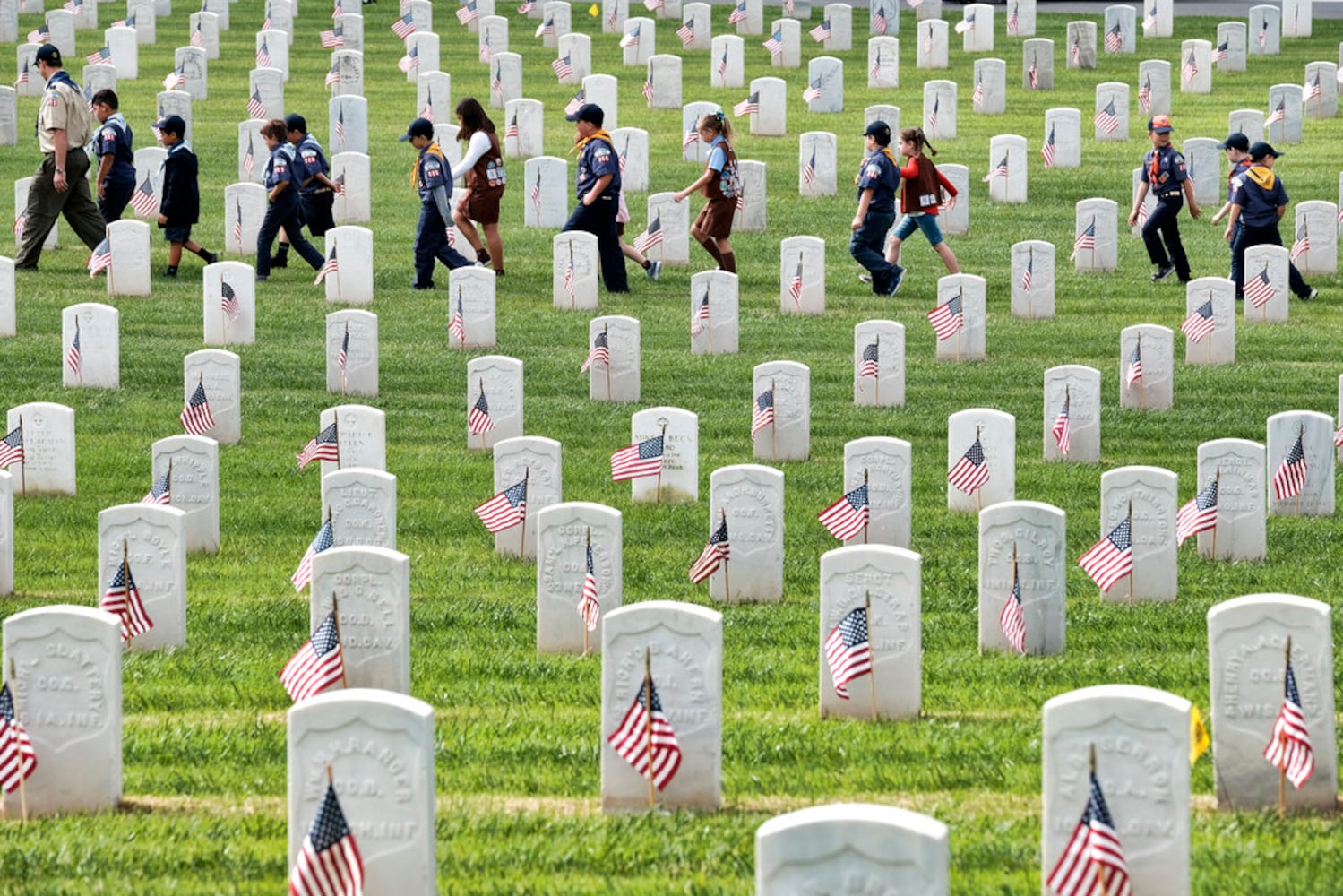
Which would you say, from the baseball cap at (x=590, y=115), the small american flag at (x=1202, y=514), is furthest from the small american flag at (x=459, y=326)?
the small american flag at (x=1202, y=514)

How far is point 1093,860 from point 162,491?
6.59 metres

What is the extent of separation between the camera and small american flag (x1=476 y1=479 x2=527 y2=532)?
464 inches

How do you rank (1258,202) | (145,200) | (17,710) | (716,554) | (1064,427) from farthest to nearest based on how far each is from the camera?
1. (145,200)
2. (1258,202)
3. (1064,427)
4. (716,554)
5. (17,710)

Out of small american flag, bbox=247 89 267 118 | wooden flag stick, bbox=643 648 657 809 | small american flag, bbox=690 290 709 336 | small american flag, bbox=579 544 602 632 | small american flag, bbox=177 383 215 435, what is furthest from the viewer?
small american flag, bbox=247 89 267 118

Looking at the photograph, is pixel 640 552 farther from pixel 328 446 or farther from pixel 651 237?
pixel 651 237

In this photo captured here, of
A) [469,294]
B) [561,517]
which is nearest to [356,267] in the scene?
[469,294]

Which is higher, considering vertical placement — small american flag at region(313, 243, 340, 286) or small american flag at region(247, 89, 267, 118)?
small american flag at region(247, 89, 267, 118)

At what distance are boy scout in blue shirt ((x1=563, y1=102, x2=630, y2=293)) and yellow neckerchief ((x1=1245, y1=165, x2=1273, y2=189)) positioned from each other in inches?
206

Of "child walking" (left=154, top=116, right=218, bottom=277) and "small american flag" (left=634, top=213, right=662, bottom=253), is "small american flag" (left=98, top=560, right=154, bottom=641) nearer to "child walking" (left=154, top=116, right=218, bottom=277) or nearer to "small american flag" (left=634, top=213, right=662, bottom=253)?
"child walking" (left=154, top=116, right=218, bottom=277)

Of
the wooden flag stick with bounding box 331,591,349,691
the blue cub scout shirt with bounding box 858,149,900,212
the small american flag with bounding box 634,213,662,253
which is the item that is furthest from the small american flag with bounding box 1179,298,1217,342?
the wooden flag stick with bounding box 331,591,349,691

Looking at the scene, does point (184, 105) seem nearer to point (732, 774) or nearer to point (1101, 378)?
point (1101, 378)

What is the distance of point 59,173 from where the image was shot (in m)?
19.3

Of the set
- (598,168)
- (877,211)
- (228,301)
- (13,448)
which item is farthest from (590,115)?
(13,448)

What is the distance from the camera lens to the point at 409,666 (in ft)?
30.2
